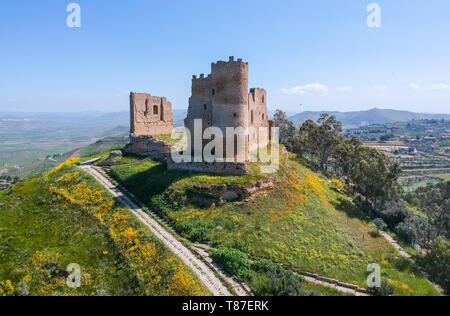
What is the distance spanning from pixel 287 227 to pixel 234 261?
748 cm

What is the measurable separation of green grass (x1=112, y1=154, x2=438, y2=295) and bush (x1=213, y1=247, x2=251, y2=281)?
1349mm

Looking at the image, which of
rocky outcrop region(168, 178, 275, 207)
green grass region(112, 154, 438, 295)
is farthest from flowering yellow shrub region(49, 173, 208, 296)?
green grass region(112, 154, 438, 295)

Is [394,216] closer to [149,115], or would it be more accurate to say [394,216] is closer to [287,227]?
[287,227]

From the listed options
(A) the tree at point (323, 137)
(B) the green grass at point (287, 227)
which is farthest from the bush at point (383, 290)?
(A) the tree at point (323, 137)

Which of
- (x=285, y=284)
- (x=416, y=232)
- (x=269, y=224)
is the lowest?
(x=416, y=232)

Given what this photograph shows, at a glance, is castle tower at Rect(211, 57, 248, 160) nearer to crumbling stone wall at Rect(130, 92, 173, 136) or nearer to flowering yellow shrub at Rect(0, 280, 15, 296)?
crumbling stone wall at Rect(130, 92, 173, 136)

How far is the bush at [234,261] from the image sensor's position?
61.8 feet

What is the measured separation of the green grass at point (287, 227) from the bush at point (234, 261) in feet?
4.42

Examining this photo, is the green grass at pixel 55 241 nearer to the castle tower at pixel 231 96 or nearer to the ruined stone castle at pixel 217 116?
the ruined stone castle at pixel 217 116

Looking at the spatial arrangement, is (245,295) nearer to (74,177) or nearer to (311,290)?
(311,290)

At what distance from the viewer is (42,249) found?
19.8 m

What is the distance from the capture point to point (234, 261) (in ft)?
64.3

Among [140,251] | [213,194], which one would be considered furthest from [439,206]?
[140,251]
